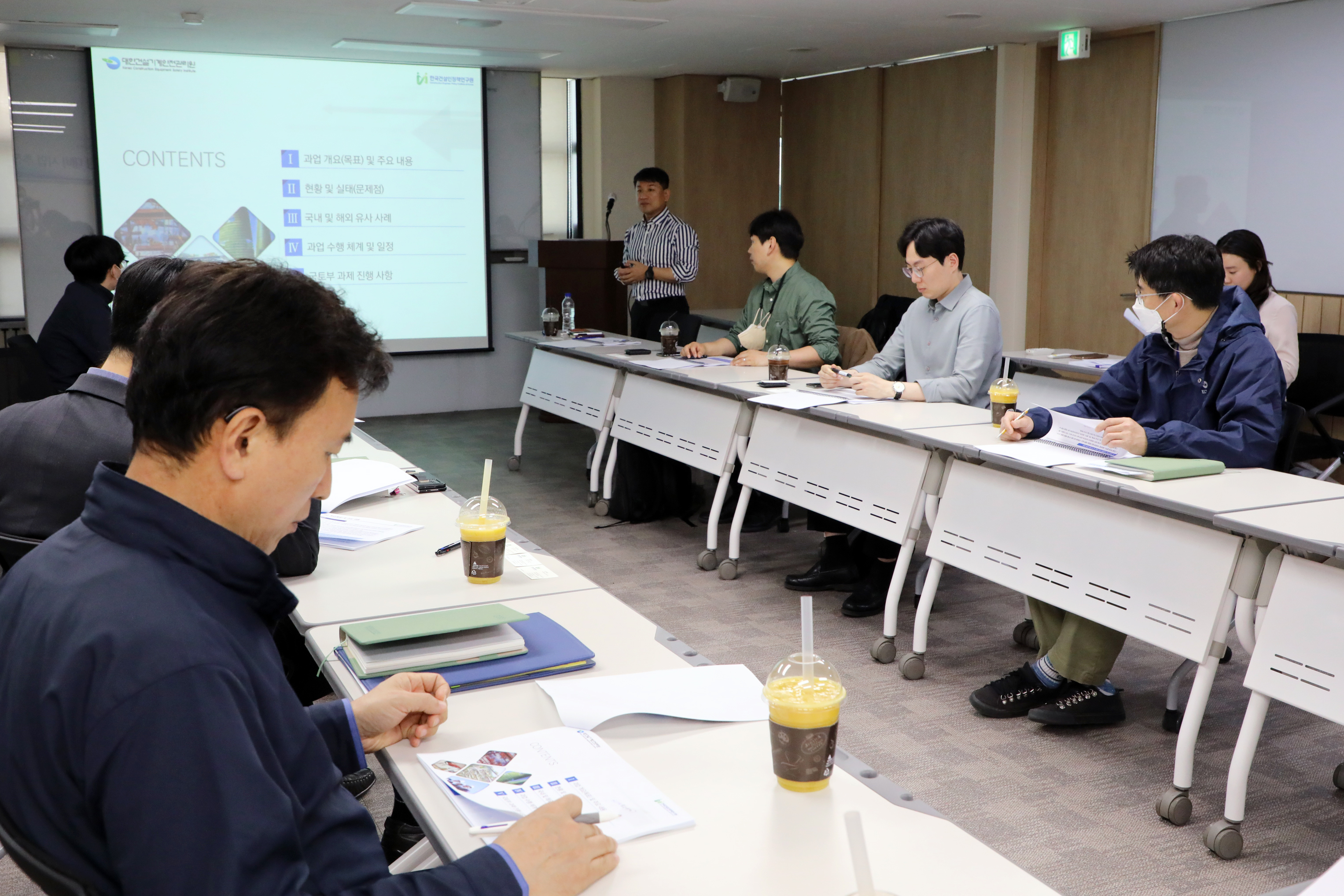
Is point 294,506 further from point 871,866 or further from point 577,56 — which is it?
point 577,56

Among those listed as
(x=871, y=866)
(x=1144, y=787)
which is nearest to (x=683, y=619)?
(x=1144, y=787)

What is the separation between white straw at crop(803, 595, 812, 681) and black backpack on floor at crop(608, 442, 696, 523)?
3.95 m

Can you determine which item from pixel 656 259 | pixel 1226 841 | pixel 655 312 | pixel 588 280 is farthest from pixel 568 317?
pixel 1226 841

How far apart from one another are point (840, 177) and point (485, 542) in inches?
290

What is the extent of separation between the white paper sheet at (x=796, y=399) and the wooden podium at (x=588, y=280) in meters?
3.97

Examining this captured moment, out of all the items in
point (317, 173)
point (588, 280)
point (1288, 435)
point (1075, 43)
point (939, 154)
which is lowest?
point (1288, 435)

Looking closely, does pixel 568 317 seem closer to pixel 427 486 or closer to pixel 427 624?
pixel 427 486

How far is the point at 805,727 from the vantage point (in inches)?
51.8

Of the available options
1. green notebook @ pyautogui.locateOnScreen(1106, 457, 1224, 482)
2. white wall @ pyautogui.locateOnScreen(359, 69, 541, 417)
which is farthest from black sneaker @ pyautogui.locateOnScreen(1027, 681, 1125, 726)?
white wall @ pyautogui.locateOnScreen(359, 69, 541, 417)

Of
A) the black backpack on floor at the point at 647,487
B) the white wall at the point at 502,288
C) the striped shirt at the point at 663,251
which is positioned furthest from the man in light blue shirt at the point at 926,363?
the white wall at the point at 502,288

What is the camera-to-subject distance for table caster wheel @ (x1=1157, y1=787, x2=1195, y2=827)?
2547 mm

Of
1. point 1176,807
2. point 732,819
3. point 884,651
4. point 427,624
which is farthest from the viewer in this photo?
point 884,651

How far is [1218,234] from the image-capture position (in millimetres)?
6250

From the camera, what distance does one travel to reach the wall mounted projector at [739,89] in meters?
8.80
